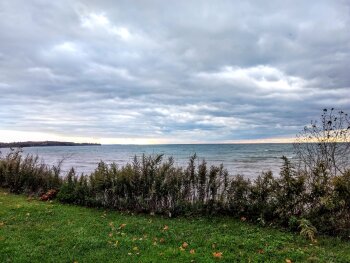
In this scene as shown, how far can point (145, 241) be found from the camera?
7.36 metres

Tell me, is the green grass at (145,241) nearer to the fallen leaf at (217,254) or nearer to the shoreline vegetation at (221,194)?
the fallen leaf at (217,254)

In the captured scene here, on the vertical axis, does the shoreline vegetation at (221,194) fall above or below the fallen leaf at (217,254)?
above

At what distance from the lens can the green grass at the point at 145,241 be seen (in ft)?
21.4

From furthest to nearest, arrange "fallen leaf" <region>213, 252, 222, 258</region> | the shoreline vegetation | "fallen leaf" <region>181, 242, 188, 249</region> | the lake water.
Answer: the lake water, the shoreline vegetation, "fallen leaf" <region>181, 242, 188, 249</region>, "fallen leaf" <region>213, 252, 222, 258</region>

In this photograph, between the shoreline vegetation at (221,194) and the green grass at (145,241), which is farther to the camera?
the shoreline vegetation at (221,194)

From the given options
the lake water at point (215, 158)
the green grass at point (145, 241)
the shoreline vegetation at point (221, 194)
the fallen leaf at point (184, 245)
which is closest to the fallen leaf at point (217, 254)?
the green grass at point (145, 241)

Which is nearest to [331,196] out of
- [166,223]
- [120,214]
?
[166,223]

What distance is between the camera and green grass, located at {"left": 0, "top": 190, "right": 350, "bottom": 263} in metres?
6.52

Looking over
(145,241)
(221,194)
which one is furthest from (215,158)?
(145,241)

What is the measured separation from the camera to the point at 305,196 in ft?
28.2

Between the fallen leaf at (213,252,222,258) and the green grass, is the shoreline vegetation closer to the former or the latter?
the green grass

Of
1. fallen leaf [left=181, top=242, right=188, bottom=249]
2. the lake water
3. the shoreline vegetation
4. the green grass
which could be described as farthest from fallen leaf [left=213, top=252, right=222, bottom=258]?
the lake water

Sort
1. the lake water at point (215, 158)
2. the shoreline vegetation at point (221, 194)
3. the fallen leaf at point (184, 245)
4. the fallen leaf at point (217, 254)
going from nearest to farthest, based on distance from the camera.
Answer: the fallen leaf at point (217, 254), the fallen leaf at point (184, 245), the shoreline vegetation at point (221, 194), the lake water at point (215, 158)

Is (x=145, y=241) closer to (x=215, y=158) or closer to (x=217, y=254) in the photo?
(x=217, y=254)
